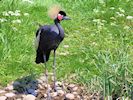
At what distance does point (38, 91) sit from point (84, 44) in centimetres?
243

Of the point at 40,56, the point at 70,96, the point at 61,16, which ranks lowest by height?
the point at 70,96

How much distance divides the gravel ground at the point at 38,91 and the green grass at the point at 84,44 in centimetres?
15

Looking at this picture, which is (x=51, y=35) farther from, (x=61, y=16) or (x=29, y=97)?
(x=29, y=97)

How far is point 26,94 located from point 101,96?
44.9 inches

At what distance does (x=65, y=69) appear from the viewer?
8820mm

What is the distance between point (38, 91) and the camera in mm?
8000

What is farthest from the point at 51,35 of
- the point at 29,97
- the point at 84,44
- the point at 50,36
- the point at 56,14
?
the point at 84,44

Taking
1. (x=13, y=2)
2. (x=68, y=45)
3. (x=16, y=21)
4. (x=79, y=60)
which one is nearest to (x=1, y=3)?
(x=13, y=2)

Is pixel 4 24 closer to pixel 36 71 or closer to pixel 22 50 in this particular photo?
pixel 22 50

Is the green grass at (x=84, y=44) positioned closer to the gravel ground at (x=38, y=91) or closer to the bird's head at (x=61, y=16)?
the gravel ground at (x=38, y=91)

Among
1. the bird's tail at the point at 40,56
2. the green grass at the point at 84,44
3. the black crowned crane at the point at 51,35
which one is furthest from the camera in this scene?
the bird's tail at the point at 40,56

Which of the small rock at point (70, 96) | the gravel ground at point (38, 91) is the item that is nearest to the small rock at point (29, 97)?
the gravel ground at point (38, 91)

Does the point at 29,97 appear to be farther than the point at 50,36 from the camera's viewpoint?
Yes

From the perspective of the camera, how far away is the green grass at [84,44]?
25.2ft
